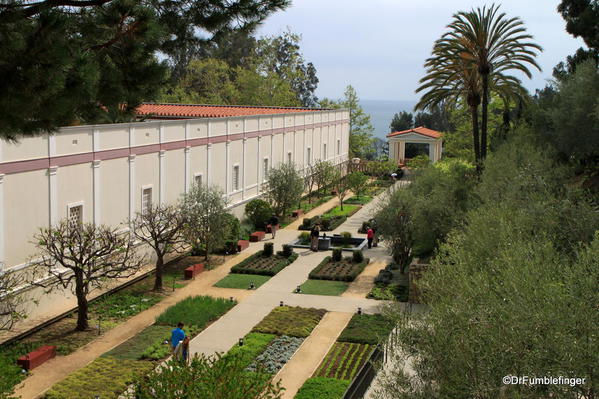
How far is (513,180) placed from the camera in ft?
73.6

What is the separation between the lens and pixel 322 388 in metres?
16.5

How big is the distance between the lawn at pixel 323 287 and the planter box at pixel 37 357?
32.2 ft

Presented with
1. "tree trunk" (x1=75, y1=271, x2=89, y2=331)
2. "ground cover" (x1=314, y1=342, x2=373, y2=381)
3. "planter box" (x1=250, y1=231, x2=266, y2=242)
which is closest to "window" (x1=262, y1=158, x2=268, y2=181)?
"planter box" (x1=250, y1=231, x2=266, y2=242)

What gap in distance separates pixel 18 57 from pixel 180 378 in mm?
5177

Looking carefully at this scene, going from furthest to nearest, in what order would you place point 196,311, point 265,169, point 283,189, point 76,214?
point 265,169
point 283,189
point 76,214
point 196,311

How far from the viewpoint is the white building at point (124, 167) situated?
67.4ft

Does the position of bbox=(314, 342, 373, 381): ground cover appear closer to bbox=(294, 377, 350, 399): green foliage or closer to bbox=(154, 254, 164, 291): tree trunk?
bbox=(294, 377, 350, 399): green foliage

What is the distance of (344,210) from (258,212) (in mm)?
8855

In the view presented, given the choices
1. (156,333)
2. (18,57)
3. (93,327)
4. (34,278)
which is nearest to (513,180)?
(156,333)

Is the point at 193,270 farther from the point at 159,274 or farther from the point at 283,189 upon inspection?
the point at 283,189

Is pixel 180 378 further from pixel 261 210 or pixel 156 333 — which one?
pixel 261 210

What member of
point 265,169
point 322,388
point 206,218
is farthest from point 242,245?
point 322,388

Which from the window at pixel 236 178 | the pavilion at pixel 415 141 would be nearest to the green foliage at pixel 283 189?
the window at pixel 236 178

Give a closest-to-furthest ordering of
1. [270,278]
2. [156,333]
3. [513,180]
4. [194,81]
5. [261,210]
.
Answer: [156,333]
[513,180]
[270,278]
[261,210]
[194,81]
